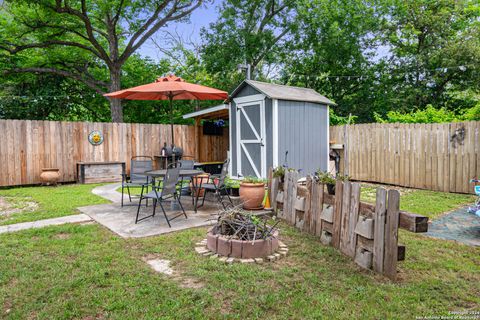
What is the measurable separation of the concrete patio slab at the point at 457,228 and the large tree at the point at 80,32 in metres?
11.2

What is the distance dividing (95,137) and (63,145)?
809 millimetres

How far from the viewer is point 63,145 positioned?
28.4 ft

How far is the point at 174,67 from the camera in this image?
1723cm

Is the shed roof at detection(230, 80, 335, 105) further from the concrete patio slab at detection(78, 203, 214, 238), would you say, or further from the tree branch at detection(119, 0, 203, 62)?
the tree branch at detection(119, 0, 203, 62)

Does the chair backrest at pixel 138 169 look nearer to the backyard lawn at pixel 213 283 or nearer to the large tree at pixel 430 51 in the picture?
the backyard lawn at pixel 213 283

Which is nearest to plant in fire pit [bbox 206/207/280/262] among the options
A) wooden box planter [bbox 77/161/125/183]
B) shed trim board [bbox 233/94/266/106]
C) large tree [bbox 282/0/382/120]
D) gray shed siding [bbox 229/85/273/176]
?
gray shed siding [bbox 229/85/273/176]

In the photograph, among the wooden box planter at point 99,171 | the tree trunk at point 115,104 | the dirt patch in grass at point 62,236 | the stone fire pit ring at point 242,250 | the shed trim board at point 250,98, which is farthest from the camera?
the tree trunk at point 115,104

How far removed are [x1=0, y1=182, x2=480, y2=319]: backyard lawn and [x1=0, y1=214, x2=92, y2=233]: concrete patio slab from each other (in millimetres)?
486

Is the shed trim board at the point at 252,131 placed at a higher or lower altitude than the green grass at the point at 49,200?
higher

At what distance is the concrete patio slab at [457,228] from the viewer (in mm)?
3850

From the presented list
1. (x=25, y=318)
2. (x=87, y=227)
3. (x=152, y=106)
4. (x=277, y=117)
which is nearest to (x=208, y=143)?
(x=277, y=117)

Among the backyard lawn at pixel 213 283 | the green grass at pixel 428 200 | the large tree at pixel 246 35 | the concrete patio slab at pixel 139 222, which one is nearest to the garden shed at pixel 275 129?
the green grass at pixel 428 200

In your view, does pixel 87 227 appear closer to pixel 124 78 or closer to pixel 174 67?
pixel 124 78

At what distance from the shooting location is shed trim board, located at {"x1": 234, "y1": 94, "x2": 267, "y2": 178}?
8320mm
